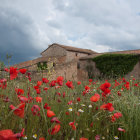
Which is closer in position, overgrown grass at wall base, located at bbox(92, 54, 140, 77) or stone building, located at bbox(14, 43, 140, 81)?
stone building, located at bbox(14, 43, 140, 81)

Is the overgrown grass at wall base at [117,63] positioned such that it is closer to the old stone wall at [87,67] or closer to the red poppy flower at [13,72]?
the old stone wall at [87,67]

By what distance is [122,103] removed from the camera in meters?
2.82

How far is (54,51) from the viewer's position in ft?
89.7

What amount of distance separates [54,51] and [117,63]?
12199 mm

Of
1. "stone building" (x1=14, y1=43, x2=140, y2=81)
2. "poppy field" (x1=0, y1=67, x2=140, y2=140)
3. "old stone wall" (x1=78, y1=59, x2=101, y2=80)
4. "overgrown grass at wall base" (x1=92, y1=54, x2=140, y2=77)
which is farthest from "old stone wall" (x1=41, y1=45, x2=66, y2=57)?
"poppy field" (x1=0, y1=67, x2=140, y2=140)

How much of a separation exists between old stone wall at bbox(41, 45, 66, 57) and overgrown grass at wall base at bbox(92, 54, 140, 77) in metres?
7.71

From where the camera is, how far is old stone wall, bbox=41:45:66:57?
2580 centimetres

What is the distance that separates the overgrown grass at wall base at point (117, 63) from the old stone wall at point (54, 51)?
25.3 ft

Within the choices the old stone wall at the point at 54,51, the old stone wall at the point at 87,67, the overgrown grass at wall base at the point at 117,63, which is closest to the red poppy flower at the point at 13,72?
the overgrown grass at wall base at the point at 117,63

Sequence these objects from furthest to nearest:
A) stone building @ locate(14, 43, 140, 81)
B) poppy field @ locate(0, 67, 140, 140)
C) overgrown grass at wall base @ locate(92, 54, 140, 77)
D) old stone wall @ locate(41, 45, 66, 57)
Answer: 1. old stone wall @ locate(41, 45, 66, 57)
2. overgrown grass at wall base @ locate(92, 54, 140, 77)
3. stone building @ locate(14, 43, 140, 81)
4. poppy field @ locate(0, 67, 140, 140)

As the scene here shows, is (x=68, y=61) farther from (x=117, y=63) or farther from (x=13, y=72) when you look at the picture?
(x=13, y=72)

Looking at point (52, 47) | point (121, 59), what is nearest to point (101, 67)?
point (121, 59)

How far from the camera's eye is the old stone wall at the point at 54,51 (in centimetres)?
2580

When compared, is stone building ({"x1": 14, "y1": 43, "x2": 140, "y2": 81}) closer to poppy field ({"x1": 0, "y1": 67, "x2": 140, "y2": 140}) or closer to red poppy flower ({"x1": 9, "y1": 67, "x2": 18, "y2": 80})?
poppy field ({"x1": 0, "y1": 67, "x2": 140, "y2": 140})
